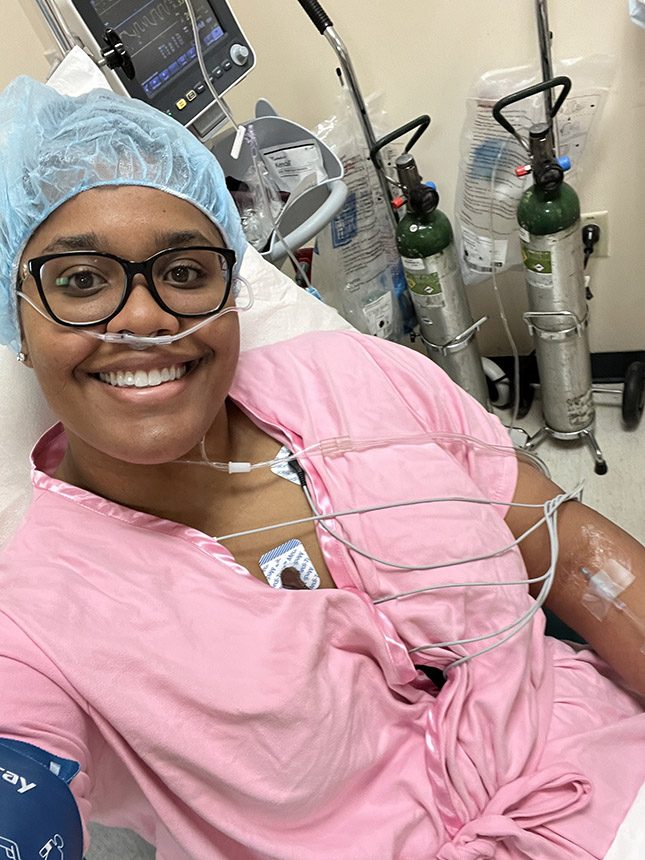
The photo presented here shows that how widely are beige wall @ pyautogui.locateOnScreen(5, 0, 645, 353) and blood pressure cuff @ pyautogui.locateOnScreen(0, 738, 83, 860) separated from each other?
6.27ft

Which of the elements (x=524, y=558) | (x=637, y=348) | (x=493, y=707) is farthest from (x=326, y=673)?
(x=637, y=348)

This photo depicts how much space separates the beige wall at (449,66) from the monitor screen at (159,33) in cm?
49

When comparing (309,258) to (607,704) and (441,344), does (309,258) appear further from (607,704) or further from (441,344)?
(607,704)

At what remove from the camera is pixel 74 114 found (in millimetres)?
964

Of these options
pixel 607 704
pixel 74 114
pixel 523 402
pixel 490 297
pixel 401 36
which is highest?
pixel 74 114

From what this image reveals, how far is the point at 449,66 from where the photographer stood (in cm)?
200

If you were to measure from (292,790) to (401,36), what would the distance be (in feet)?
6.39

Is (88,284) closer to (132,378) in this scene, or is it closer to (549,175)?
(132,378)

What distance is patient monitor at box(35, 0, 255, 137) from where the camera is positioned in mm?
1508

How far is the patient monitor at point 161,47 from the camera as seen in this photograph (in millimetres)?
1508

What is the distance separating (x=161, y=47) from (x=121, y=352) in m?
1.07

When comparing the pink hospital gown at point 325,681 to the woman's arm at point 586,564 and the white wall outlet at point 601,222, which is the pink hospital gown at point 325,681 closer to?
the woman's arm at point 586,564

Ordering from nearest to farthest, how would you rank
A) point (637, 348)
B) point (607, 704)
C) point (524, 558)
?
point (607, 704), point (524, 558), point (637, 348)

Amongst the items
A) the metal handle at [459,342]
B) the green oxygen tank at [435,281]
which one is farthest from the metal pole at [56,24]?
the metal handle at [459,342]
